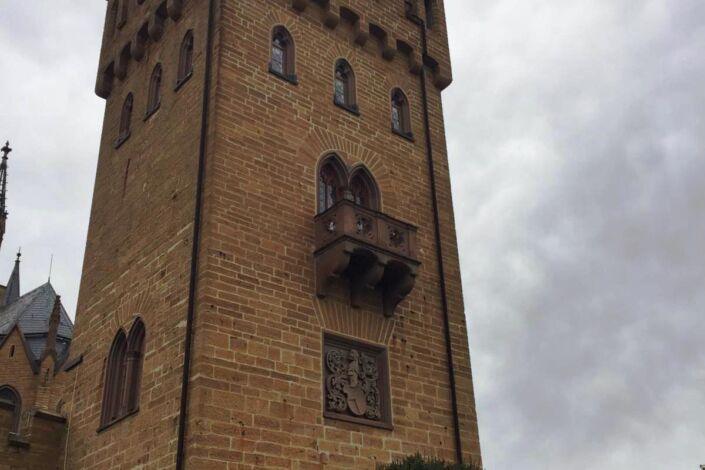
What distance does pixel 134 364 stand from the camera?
49.9ft

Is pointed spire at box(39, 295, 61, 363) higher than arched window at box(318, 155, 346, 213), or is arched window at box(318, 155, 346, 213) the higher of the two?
pointed spire at box(39, 295, 61, 363)

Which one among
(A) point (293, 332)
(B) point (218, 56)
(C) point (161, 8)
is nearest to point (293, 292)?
(A) point (293, 332)

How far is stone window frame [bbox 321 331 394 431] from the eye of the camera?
14359 mm

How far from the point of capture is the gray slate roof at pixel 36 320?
3484cm

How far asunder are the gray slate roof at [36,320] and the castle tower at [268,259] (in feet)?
57.6

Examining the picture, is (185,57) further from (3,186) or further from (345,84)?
(3,186)

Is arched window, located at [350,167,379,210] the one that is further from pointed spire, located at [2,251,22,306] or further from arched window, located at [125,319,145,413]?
pointed spire, located at [2,251,22,306]

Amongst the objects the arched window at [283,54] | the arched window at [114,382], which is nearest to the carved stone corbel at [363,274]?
the arched window at [283,54]

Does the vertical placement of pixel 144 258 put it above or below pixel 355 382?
above

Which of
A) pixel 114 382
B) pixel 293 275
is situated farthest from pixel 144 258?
pixel 293 275

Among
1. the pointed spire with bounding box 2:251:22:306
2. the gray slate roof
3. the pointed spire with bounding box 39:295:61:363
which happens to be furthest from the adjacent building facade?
the pointed spire with bounding box 2:251:22:306

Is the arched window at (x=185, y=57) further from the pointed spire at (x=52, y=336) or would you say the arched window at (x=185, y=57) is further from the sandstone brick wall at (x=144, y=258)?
the pointed spire at (x=52, y=336)

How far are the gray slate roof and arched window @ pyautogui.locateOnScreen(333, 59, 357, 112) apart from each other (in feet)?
64.3

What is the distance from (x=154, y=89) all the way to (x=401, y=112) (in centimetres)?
604
